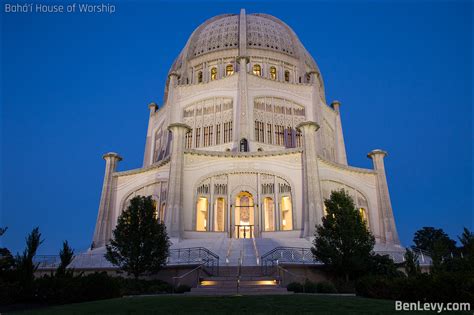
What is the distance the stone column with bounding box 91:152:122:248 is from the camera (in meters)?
38.3

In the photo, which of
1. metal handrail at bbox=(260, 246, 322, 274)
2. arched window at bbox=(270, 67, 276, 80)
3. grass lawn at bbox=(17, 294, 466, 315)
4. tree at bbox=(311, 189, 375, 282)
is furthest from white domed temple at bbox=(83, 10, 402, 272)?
grass lawn at bbox=(17, 294, 466, 315)

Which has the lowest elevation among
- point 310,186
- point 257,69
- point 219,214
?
point 219,214

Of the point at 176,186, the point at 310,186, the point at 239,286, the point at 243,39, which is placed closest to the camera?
the point at 239,286

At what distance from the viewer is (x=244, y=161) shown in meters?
36.9

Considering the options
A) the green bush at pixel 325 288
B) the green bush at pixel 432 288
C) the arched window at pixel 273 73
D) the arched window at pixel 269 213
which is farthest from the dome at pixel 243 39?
the green bush at pixel 432 288

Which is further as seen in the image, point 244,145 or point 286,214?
point 244,145

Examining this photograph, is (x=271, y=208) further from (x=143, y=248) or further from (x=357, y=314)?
(x=357, y=314)

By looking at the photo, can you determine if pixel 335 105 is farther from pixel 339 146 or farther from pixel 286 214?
pixel 286 214

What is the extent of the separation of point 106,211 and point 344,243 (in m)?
25.8

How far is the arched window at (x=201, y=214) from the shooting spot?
116ft

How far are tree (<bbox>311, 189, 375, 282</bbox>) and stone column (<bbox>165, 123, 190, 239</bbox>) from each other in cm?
1366

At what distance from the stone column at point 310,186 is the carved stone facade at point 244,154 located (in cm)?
9

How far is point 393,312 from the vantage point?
10.0 meters

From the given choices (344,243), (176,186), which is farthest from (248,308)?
(176,186)
